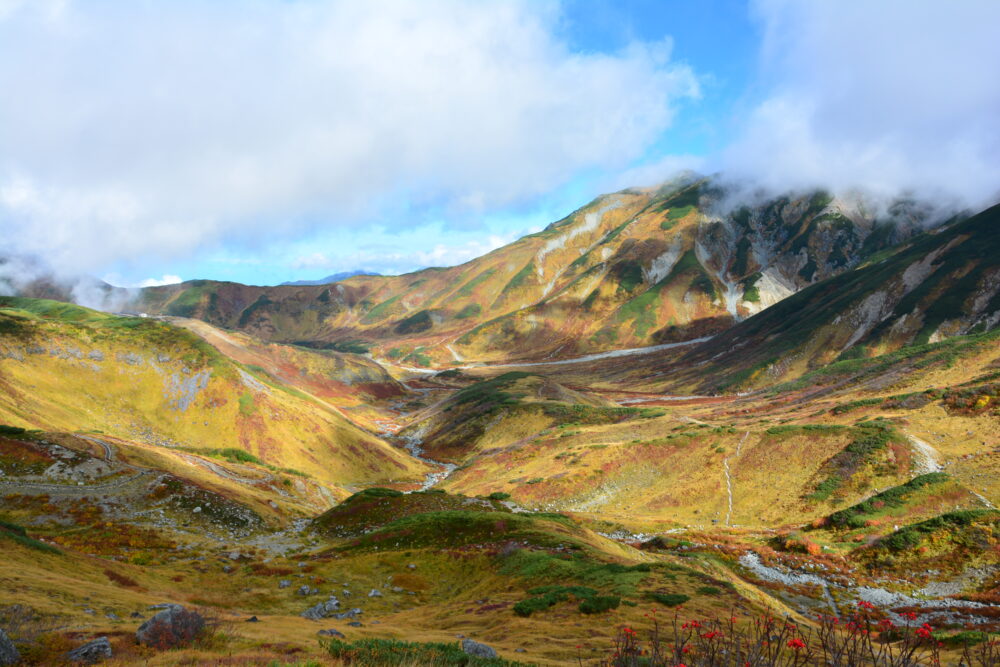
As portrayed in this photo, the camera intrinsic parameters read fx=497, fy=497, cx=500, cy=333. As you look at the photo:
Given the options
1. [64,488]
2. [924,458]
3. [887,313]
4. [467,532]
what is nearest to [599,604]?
[467,532]

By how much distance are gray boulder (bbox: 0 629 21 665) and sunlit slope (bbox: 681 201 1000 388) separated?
11966 cm

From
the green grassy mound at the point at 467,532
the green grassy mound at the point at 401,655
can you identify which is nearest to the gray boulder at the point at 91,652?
the green grassy mound at the point at 401,655

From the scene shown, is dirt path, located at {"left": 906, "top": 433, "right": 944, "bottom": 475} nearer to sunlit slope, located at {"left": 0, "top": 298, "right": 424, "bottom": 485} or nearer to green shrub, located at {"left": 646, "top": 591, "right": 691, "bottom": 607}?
green shrub, located at {"left": 646, "top": 591, "right": 691, "bottom": 607}

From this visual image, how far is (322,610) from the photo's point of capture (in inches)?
893

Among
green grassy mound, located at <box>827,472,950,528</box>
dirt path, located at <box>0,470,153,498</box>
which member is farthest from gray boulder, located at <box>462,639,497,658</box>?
dirt path, located at <box>0,470,153,498</box>

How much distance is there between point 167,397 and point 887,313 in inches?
6631

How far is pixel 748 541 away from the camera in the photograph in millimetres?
37094

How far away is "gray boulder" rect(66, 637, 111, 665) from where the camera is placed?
10758mm

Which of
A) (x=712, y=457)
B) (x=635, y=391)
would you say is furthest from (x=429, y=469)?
(x=635, y=391)

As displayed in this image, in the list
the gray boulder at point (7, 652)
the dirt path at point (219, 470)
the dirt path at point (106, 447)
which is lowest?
the dirt path at point (219, 470)

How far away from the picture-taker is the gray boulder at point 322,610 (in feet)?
72.1

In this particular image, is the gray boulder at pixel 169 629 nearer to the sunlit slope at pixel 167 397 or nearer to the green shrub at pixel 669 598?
the green shrub at pixel 669 598

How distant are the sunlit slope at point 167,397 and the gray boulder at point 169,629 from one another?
6897 centimetres

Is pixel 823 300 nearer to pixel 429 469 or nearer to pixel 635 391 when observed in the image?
pixel 635 391
